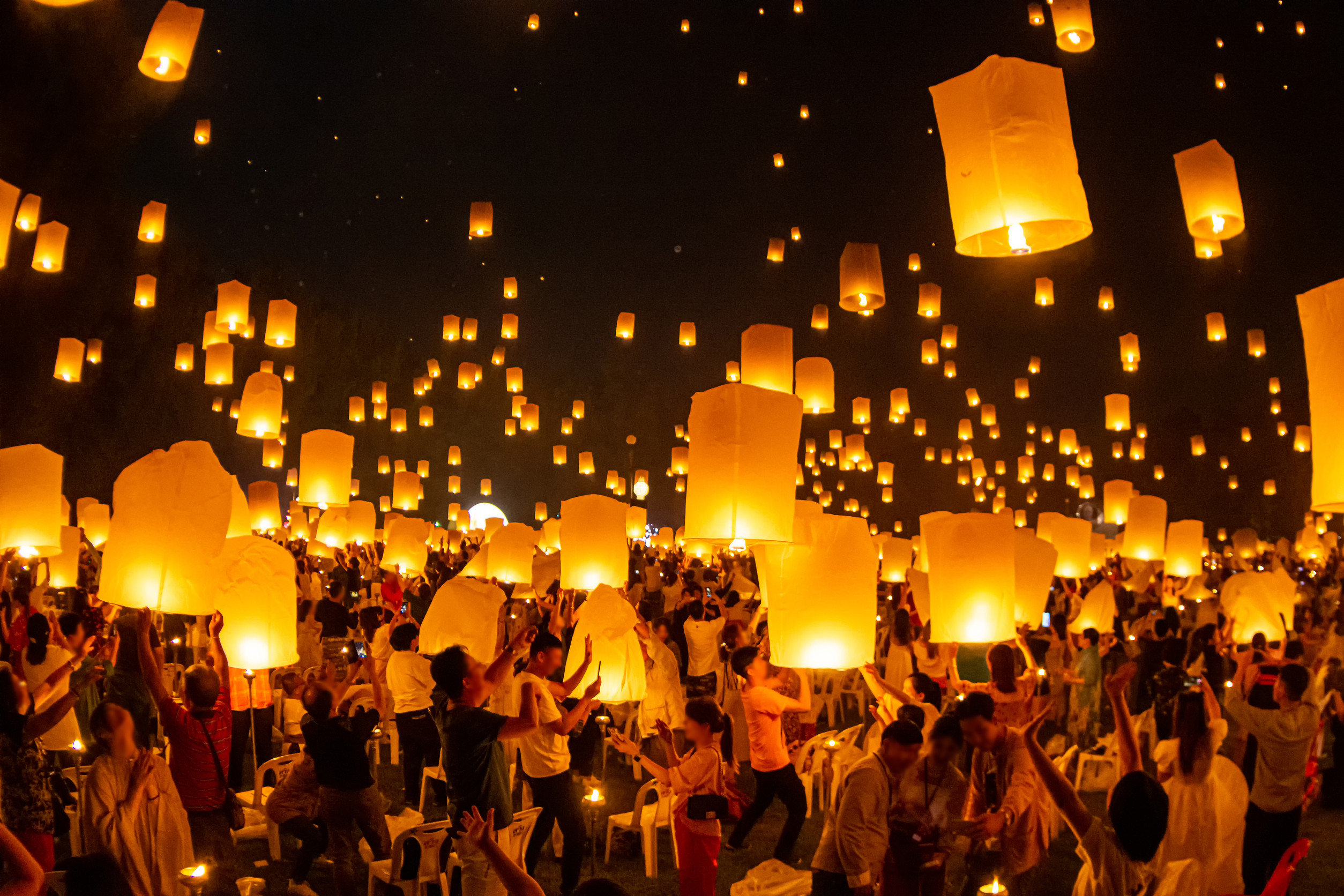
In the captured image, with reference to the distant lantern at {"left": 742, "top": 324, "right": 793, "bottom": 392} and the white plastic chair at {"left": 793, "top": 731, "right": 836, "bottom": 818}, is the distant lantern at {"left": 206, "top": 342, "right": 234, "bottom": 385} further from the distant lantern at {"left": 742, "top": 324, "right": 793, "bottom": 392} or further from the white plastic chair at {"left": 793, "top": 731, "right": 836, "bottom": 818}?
the white plastic chair at {"left": 793, "top": 731, "right": 836, "bottom": 818}

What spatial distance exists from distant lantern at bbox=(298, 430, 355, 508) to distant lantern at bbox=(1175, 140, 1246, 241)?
707 cm

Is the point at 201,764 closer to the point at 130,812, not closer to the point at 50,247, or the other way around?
the point at 130,812

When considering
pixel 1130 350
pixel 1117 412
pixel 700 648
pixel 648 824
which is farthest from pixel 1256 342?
pixel 648 824

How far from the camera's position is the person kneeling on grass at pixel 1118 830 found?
2938 millimetres

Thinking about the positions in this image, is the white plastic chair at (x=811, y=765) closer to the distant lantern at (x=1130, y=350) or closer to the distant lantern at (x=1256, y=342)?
the distant lantern at (x=1130, y=350)

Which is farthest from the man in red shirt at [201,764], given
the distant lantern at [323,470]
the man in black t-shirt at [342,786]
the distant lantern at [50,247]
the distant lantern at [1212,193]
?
the distant lantern at [50,247]

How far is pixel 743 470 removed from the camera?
4.16 m

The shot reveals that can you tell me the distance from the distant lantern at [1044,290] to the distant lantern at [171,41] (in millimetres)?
11046

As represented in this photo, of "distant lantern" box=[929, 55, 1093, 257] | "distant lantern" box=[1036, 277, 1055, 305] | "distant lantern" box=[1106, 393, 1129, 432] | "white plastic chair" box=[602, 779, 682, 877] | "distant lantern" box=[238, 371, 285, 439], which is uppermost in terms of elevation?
"distant lantern" box=[1036, 277, 1055, 305]

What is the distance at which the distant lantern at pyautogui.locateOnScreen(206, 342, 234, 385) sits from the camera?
39.9ft

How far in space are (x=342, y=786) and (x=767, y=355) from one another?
344cm

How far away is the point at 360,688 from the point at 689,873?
4.04 m

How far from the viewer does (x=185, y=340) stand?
2467cm

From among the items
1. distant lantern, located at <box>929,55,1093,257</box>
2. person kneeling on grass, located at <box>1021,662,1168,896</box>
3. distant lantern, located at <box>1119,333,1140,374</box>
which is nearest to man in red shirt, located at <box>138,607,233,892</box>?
person kneeling on grass, located at <box>1021,662,1168,896</box>
